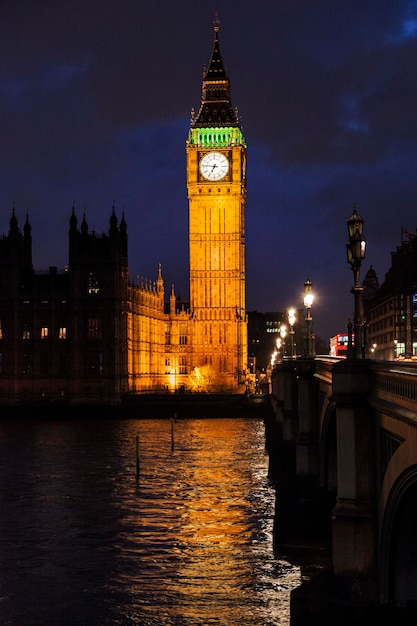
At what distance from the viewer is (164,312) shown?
6196 inches

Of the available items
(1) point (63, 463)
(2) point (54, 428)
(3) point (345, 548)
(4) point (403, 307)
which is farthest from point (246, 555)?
(4) point (403, 307)

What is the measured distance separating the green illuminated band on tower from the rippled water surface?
9893 centimetres

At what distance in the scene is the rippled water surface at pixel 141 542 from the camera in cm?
2383

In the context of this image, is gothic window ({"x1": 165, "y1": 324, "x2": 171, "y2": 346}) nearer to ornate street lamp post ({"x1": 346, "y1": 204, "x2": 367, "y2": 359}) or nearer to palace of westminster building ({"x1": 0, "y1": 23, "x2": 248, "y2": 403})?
palace of westminster building ({"x1": 0, "y1": 23, "x2": 248, "y2": 403})

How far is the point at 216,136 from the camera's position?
15725 centimetres

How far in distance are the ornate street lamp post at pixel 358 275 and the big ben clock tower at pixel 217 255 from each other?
12889 cm

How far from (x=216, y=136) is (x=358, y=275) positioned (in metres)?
142

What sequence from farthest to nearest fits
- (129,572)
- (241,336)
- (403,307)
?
(241,336) < (403,307) < (129,572)

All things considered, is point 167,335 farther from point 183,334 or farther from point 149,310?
point 149,310

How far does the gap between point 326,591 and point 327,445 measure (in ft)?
40.1

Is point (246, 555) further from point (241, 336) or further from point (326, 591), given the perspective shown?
point (241, 336)

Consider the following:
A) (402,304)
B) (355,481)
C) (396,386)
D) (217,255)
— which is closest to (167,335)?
(217,255)

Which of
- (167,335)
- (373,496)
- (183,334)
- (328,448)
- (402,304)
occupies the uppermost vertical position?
(402,304)

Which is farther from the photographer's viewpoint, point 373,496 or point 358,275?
point 358,275
